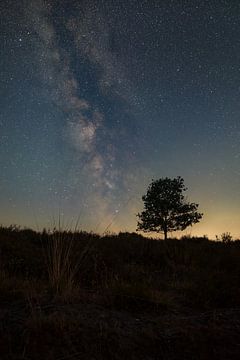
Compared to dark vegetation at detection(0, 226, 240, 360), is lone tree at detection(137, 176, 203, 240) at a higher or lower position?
higher

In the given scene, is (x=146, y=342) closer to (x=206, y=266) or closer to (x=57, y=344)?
(x=57, y=344)

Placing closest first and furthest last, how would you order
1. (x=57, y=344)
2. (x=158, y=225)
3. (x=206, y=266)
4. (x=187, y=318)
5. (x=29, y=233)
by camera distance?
(x=57, y=344) < (x=187, y=318) < (x=206, y=266) < (x=29, y=233) < (x=158, y=225)

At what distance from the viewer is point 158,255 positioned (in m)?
9.38

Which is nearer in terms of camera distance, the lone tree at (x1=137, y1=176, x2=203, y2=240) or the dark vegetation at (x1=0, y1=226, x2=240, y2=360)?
the dark vegetation at (x1=0, y1=226, x2=240, y2=360)

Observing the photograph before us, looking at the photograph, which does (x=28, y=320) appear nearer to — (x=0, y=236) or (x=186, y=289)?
(x=186, y=289)

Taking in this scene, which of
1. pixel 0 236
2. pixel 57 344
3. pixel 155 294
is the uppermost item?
pixel 0 236

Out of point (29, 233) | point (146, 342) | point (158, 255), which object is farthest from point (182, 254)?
point (146, 342)

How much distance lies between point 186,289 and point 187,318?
66.0 inches

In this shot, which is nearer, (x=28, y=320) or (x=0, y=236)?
(x=28, y=320)

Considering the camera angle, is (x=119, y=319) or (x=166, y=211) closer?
(x=119, y=319)

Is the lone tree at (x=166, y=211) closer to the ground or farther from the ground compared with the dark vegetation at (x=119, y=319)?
farther from the ground

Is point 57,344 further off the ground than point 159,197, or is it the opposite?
point 159,197

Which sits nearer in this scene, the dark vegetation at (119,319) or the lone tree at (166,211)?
the dark vegetation at (119,319)

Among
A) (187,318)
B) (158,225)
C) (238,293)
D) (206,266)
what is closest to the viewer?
(187,318)
